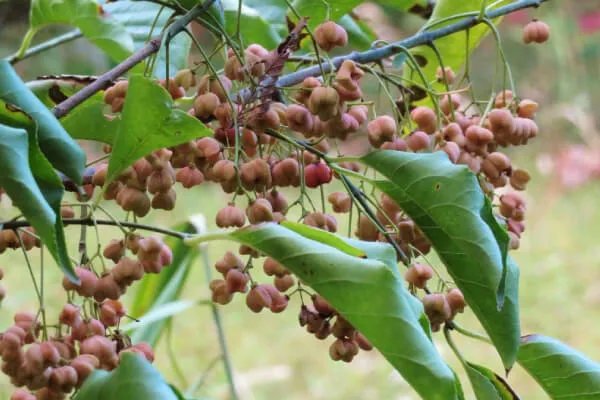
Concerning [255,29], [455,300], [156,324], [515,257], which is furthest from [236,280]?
[515,257]

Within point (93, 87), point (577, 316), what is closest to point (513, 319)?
point (93, 87)

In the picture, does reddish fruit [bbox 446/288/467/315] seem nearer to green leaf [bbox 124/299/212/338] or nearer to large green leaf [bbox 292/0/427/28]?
large green leaf [bbox 292/0/427/28]

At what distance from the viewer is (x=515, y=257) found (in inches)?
137

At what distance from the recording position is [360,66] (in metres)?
0.45

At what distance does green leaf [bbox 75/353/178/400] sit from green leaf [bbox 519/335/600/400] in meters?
0.23

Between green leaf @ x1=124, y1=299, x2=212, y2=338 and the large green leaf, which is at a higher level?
the large green leaf

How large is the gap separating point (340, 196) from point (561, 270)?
2.98m

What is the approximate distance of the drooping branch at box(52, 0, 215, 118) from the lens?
0.40 metres

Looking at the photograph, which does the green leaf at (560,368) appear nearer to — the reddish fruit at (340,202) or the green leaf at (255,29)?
the reddish fruit at (340,202)

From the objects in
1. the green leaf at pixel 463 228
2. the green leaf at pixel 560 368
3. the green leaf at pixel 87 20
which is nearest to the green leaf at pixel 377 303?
the green leaf at pixel 463 228

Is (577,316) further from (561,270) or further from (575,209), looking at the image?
(575,209)

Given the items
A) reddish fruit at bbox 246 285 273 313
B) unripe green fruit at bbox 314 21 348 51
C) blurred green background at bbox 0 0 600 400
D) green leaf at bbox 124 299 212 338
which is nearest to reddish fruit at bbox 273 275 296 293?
reddish fruit at bbox 246 285 273 313

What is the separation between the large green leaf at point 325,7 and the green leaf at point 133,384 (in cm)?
27

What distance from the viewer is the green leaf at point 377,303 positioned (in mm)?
326
